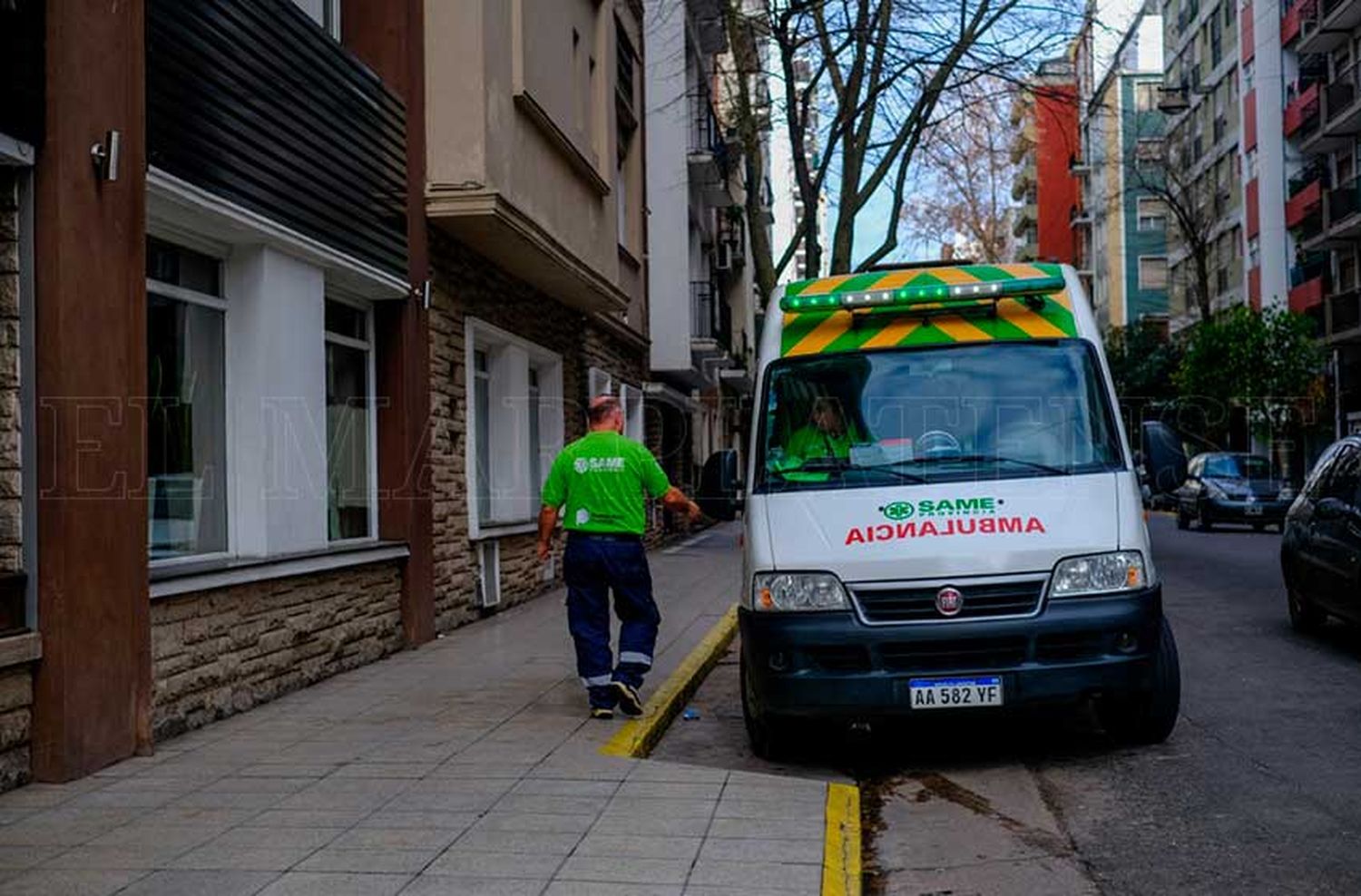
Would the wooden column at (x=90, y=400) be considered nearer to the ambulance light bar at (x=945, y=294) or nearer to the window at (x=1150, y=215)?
the ambulance light bar at (x=945, y=294)

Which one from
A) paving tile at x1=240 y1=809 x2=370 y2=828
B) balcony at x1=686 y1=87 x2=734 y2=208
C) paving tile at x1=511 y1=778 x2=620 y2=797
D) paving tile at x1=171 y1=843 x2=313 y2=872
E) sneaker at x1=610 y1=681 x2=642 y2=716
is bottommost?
paving tile at x1=511 y1=778 x2=620 y2=797

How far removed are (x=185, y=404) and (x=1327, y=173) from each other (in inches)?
1714

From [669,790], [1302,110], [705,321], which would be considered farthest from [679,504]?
[1302,110]

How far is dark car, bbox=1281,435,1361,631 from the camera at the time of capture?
420 inches

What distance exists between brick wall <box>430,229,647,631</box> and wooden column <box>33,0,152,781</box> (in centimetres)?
519

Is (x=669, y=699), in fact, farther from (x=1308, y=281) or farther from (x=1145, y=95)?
(x=1145, y=95)

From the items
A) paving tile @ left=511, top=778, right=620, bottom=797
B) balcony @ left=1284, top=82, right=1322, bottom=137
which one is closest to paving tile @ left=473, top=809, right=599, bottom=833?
paving tile @ left=511, top=778, right=620, bottom=797

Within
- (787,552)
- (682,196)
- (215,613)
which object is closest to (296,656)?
(215,613)

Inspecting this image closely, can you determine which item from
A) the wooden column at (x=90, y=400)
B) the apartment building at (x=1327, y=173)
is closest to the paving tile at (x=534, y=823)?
the wooden column at (x=90, y=400)

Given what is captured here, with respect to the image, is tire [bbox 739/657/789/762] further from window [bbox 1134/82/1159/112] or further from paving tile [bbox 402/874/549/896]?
window [bbox 1134/82/1159/112]

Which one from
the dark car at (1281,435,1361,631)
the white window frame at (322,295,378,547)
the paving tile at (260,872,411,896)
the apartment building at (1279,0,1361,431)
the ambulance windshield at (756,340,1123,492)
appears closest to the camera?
the paving tile at (260,872,411,896)

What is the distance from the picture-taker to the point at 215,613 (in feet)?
27.3

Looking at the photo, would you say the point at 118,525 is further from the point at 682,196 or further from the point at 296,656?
the point at 682,196

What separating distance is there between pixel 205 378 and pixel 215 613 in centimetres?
155
